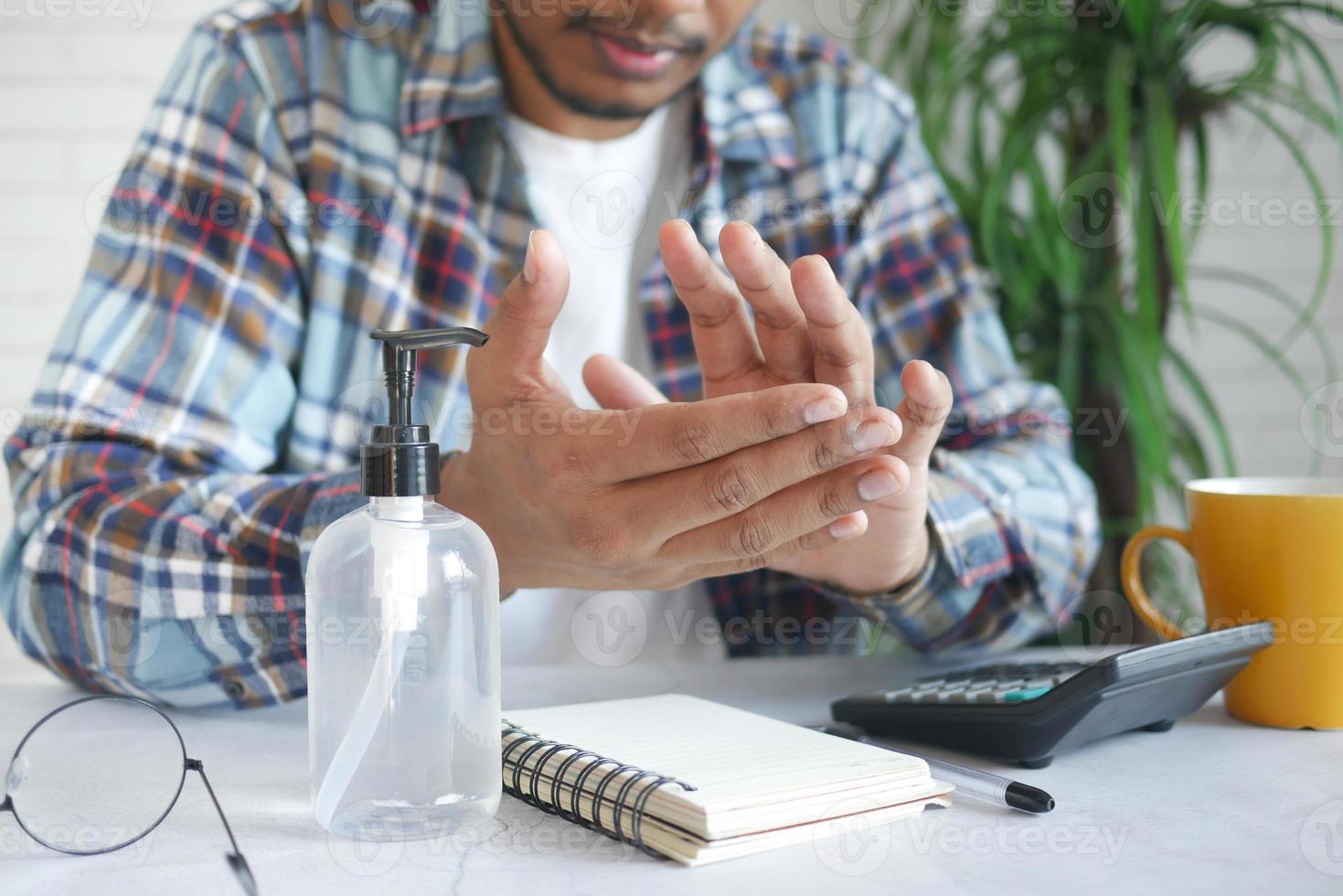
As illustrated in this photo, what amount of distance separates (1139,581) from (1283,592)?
3.8 inches

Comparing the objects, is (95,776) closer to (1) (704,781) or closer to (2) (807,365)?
(1) (704,781)

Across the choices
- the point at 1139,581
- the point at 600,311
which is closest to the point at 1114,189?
the point at 600,311

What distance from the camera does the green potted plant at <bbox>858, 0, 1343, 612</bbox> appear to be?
1.39 metres

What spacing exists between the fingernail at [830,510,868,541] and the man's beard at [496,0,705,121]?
0.59 m

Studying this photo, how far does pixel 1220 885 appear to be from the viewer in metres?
0.47

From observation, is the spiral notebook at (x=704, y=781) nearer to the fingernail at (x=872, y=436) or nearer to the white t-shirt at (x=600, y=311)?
the fingernail at (x=872, y=436)

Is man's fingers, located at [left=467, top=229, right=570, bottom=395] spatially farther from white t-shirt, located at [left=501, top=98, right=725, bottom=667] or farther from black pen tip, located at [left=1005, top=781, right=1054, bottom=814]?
white t-shirt, located at [left=501, top=98, right=725, bottom=667]

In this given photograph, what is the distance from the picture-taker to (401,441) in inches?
19.6

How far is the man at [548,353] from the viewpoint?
62 cm

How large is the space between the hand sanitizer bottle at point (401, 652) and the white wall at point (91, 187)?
1.68m

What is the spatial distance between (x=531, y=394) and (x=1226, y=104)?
1.19 meters

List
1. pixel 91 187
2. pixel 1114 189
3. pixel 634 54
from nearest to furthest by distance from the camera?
pixel 634 54 → pixel 1114 189 → pixel 91 187

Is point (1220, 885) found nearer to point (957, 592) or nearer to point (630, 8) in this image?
point (957, 592)

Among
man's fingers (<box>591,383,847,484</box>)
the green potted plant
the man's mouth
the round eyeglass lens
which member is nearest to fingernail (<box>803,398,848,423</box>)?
man's fingers (<box>591,383,847,484</box>)
